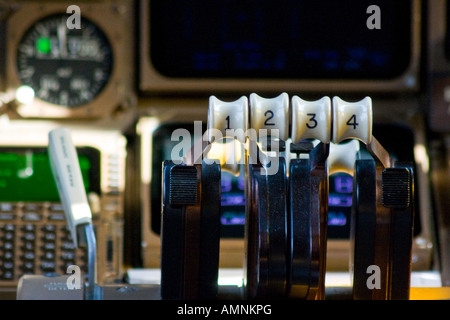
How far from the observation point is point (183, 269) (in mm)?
817

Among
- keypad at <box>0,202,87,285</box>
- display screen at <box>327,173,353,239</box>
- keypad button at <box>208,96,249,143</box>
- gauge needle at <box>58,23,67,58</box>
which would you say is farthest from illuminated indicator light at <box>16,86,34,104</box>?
keypad button at <box>208,96,249,143</box>

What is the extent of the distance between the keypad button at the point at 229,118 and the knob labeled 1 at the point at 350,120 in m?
0.10

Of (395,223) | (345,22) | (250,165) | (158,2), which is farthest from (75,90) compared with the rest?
(395,223)

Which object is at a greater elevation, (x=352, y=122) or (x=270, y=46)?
(x=270, y=46)

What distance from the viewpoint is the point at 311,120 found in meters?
0.80

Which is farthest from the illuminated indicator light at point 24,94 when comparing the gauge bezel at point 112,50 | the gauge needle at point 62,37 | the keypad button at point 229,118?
the keypad button at point 229,118

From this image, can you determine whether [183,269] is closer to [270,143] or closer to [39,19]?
A: [270,143]

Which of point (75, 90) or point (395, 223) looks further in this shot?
point (75, 90)

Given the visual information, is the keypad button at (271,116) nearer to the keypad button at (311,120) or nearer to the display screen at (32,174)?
the keypad button at (311,120)

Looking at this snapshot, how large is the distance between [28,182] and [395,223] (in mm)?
1003

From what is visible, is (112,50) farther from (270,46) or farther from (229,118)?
(229,118)

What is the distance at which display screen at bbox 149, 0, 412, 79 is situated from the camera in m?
1.65

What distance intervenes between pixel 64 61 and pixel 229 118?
951 millimetres

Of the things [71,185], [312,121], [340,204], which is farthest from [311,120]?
[340,204]
